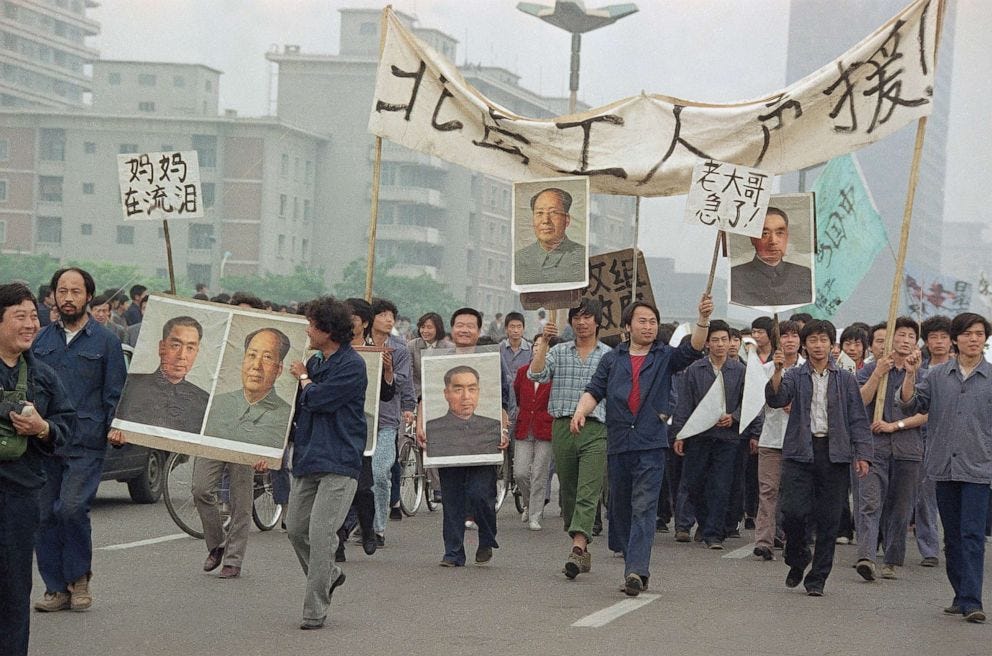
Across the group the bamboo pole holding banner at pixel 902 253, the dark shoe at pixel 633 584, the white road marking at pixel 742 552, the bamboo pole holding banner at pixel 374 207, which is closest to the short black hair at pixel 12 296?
the bamboo pole holding banner at pixel 374 207

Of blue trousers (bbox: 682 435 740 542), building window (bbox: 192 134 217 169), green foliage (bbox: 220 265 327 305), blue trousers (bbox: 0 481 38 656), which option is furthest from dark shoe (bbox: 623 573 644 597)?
building window (bbox: 192 134 217 169)

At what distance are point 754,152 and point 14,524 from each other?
797cm

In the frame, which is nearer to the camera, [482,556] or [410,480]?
[482,556]

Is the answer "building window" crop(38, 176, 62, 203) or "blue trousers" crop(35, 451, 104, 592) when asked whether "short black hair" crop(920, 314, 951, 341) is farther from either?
"building window" crop(38, 176, 62, 203)

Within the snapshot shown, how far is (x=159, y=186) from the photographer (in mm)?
11656

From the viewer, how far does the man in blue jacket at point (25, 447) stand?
6.36 metres

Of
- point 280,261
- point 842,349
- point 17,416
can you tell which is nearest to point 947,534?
point 842,349

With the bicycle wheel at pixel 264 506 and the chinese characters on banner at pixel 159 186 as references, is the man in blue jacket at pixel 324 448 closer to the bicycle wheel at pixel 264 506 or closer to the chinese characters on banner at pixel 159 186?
the chinese characters on banner at pixel 159 186

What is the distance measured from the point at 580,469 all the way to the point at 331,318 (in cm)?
332

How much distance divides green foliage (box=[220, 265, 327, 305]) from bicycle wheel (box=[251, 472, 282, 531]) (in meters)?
70.0

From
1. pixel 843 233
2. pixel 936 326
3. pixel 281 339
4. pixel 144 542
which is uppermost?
pixel 843 233

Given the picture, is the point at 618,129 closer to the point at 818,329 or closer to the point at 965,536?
the point at 818,329

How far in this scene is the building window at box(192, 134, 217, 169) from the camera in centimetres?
9725

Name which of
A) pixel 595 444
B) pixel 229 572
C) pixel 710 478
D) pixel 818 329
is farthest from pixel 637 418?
pixel 710 478
